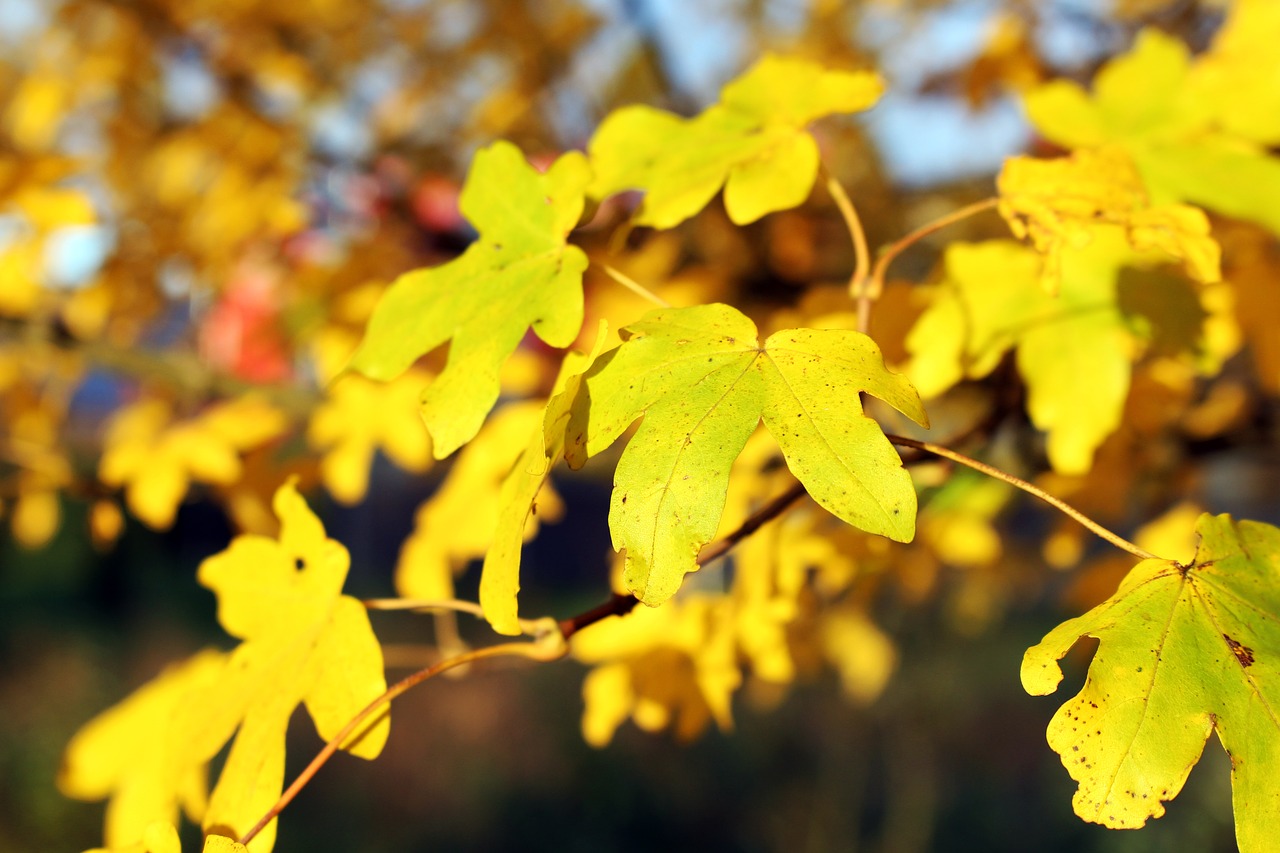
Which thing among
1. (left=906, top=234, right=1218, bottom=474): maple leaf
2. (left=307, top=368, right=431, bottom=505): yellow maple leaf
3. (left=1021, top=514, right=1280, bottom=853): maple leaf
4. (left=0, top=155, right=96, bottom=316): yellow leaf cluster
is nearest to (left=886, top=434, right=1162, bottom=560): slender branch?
(left=1021, top=514, right=1280, bottom=853): maple leaf

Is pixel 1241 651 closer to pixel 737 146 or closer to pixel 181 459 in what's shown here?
pixel 737 146

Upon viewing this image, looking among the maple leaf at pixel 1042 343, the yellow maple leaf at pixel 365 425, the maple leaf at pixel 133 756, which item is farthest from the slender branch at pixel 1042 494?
the yellow maple leaf at pixel 365 425

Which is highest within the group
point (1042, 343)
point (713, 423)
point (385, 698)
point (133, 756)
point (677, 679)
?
point (713, 423)

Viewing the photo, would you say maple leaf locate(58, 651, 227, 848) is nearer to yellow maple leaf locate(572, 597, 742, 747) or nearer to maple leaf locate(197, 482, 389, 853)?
maple leaf locate(197, 482, 389, 853)

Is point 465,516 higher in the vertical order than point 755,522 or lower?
lower

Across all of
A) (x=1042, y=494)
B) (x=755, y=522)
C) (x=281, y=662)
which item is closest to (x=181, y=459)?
(x=281, y=662)

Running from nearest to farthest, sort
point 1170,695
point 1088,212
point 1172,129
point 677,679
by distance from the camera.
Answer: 1. point 1170,695
2. point 1088,212
3. point 1172,129
4. point 677,679

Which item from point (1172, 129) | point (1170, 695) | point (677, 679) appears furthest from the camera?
point (677, 679)
